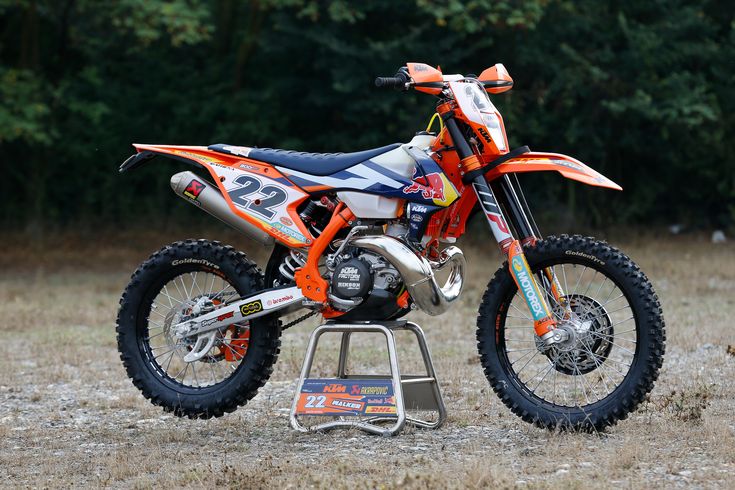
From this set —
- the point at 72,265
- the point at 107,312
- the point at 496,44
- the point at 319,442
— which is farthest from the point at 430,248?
the point at 496,44

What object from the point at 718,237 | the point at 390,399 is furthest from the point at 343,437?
the point at 718,237

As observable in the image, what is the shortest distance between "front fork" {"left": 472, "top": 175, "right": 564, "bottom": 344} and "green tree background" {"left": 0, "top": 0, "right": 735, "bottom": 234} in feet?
39.3

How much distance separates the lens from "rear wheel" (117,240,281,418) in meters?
6.91

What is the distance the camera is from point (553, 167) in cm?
638

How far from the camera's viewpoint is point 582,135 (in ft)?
65.6

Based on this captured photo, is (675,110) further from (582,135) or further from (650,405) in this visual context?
(650,405)

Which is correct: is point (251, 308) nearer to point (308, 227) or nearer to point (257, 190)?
point (308, 227)

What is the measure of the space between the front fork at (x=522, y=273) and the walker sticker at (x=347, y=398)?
0.89 m

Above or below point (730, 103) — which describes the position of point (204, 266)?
below

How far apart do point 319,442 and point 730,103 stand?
15826mm

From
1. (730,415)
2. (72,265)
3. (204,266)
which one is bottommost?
(72,265)

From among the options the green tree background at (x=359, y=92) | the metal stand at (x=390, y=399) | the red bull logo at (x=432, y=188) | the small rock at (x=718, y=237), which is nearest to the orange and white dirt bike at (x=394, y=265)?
the red bull logo at (x=432, y=188)

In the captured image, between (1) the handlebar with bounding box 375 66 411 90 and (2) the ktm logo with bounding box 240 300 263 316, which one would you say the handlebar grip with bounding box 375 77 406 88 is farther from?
(2) the ktm logo with bounding box 240 300 263 316

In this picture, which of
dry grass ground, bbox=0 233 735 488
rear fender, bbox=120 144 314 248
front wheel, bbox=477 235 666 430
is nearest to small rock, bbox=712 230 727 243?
dry grass ground, bbox=0 233 735 488
